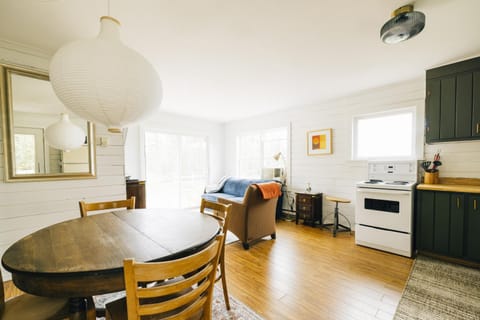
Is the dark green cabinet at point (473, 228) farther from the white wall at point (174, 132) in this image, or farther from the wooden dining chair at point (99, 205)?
the white wall at point (174, 132)

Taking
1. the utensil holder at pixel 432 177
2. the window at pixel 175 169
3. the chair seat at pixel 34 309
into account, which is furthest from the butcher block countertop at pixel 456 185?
the window at pixel 175 169

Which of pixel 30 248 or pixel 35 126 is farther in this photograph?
pixel 35 126

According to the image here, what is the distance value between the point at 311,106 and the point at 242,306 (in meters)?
3.78

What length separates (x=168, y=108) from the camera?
4656 millimetres

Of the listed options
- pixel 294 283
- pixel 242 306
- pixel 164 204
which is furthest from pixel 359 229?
pixel 164 204

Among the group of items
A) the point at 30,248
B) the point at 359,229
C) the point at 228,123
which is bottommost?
the point at 359,229

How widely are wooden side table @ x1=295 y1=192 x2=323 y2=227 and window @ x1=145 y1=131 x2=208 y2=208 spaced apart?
9.46 feet

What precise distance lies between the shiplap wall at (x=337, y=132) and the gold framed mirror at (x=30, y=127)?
12.7 feet

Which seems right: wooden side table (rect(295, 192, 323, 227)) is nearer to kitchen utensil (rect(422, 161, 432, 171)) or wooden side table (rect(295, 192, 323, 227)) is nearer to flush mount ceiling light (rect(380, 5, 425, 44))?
kitchen utensil (rect(422, 161, 432, 171))

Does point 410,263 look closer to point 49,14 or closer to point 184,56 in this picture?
point 184,56

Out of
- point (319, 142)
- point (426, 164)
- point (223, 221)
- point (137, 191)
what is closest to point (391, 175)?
point (426, 164)

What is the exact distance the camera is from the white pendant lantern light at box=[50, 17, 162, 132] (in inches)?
39.6

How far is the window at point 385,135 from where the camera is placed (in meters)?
3.28

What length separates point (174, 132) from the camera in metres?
5.21
